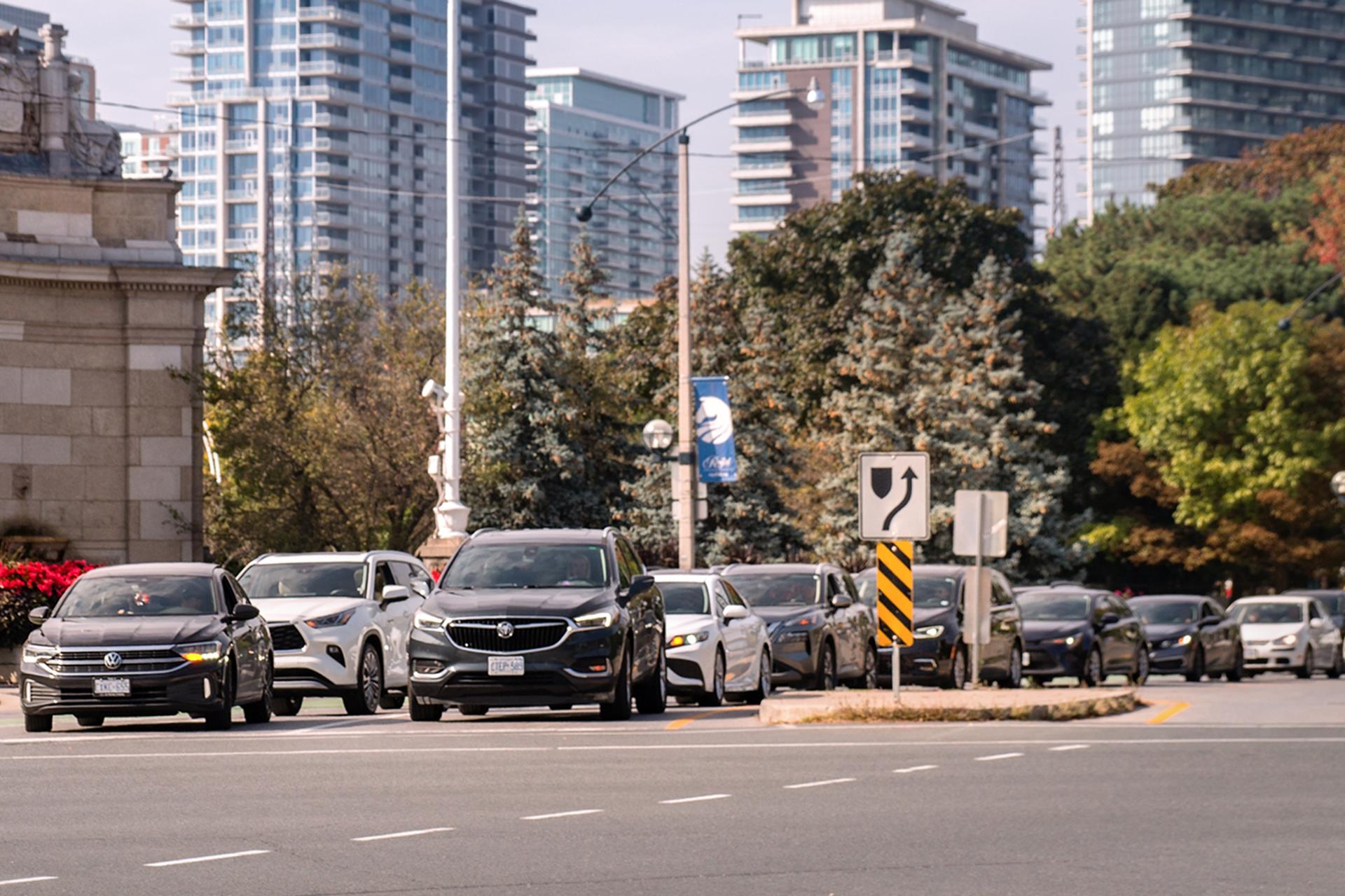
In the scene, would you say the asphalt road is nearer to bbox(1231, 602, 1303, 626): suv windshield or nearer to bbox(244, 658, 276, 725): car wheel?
bbox(244, 658, 276, 725): car wheel

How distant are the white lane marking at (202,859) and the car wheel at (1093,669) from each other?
22236 mm

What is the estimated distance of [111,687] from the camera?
70.1 ft

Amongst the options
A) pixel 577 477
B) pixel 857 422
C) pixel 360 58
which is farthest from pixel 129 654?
pixel 360 58

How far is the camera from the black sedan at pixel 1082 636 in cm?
3328

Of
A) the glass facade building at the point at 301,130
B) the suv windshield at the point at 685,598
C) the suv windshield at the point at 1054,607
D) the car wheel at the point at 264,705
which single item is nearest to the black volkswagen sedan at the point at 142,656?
the car wheel at the point at 264,705

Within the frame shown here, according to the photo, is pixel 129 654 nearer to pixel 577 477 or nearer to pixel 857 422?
pixel 577 477

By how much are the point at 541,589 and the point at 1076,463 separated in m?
53.5

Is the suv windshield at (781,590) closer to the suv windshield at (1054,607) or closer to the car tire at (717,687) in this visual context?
the car tire at (717,687)

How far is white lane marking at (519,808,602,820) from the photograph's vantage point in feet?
46.2

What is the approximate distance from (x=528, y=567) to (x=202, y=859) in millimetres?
11441

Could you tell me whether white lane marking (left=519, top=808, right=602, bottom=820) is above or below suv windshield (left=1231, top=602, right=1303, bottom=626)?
above

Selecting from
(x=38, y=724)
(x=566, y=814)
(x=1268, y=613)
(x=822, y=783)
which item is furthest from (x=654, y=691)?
(x=1268, y=613)

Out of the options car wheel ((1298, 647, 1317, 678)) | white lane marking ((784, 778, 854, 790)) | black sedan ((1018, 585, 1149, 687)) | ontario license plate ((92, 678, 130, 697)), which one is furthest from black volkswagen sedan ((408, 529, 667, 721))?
car wheel ((1298, 647, 1317, 678))

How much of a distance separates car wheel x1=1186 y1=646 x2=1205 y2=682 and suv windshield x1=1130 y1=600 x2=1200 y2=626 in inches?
46.6
